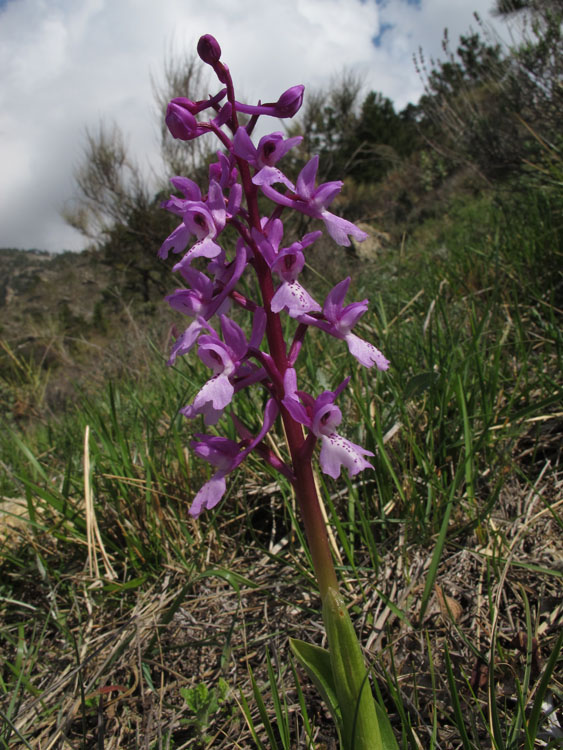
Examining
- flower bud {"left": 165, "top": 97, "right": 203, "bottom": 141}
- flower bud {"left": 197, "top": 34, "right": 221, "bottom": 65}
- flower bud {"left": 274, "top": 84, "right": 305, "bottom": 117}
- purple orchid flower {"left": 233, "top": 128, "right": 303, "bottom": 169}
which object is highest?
flower bud {"left": 197, "top": 34, "right": 221, "bottom": 65}

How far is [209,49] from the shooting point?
1039 mm

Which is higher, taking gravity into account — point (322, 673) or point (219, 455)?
point (219, 455)

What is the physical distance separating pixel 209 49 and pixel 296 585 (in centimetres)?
149

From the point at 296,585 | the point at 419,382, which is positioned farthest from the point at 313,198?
the point at 296,585

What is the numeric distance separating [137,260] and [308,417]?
60.5 ft

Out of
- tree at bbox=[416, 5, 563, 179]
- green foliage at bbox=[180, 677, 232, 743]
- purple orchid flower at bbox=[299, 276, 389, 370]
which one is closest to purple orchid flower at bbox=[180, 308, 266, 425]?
purple orchid flower at bbox=[299, 276, 389, 370]

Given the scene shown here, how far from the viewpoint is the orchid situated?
940 mm

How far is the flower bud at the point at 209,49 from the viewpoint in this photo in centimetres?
103

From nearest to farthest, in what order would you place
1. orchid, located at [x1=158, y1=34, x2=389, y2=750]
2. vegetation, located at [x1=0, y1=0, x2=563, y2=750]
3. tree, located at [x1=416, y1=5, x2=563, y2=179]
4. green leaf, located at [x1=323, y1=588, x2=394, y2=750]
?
green leaf, located at [x1=323, y1=588, x2=394, y2=750], orchid, located at [x1=158, y1=34, x2=389, y2=750], vegetation, located at [x1=0, y1=0, x2=563, y2=750], tree, located at [x1=416, y1=5, x2=563, y2=179]

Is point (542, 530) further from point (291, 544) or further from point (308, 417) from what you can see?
point (308, 417)

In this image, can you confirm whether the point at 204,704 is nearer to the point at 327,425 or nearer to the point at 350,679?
the point at 350,679

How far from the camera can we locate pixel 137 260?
18.0 m

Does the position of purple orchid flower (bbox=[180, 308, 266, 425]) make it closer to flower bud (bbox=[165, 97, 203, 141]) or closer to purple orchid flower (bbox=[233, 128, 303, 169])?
purple orchid flower (bbox=[233, 128, 303, 169])

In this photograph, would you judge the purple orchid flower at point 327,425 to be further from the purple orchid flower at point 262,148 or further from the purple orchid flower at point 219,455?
the purple orchid flower at point 262,148
